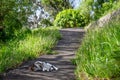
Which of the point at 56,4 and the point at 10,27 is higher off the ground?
the point at 56,4

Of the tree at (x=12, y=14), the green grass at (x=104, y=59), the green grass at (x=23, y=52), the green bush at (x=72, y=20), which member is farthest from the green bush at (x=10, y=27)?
the green bush at (x=72, y=20)

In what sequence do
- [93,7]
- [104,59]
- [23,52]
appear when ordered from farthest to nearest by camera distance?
[93,7] → [23,52] → [104,59]

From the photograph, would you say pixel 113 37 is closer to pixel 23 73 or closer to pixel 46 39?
pixel 23 73

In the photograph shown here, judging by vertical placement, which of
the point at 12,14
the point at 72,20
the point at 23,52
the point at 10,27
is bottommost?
the point at 72,20

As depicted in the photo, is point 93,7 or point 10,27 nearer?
point 10,27

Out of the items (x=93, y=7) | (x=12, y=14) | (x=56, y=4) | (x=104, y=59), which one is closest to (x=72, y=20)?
(x=93, y=7)

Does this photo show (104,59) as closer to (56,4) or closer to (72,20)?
(72,20)

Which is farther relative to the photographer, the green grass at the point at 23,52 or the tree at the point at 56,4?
the tree at the point at 56,4

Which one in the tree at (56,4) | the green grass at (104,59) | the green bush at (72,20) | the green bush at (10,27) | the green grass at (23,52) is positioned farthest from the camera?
the tree at (56,4)

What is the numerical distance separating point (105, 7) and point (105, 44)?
18.6 m

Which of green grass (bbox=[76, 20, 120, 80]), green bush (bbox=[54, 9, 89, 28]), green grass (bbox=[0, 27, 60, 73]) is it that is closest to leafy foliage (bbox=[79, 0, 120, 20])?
green bush (bbox=[54, 9, 89, 28])

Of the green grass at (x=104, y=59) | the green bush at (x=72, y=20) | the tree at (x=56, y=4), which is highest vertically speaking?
the tree at (x=56, y=4)

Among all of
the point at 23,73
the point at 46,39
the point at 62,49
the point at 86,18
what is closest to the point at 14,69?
the point at 23,73

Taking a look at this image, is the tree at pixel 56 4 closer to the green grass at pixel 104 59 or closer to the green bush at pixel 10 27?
the green bush at pixel 10 27
